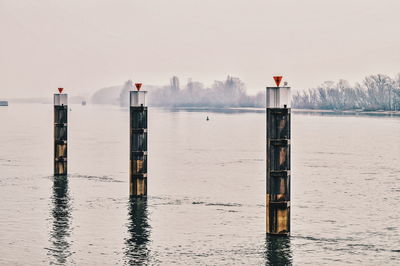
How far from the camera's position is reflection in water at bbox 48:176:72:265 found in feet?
93.4

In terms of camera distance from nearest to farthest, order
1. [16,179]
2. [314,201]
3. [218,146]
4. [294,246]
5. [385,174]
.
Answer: [294,246] < [314,201] < [16,179] < [385,174] < [218,146]

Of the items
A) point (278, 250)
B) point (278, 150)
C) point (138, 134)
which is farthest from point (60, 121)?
point (278, 250)

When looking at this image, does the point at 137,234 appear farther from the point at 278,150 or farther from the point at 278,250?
the point at 278,150

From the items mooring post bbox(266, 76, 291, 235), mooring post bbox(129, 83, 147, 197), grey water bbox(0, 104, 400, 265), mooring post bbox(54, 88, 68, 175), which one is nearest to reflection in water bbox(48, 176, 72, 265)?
grey water bbox(0, 104, 400, 265)

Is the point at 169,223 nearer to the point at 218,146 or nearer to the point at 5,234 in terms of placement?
the point at 5,234

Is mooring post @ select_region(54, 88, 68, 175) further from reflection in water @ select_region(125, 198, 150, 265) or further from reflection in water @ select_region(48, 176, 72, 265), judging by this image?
reflection in water @ select_region(125, 198, 150, 265)

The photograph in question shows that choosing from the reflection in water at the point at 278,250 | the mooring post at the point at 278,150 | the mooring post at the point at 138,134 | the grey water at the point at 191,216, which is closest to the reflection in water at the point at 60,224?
the grey water at the point at 191,216

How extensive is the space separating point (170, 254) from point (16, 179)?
2612 centimetres

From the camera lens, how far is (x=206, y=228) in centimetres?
3409

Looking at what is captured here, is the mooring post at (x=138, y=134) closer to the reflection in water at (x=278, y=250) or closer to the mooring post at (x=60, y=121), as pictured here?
the mooring post at (x=60, y=121)

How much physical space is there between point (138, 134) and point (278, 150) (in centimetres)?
1177

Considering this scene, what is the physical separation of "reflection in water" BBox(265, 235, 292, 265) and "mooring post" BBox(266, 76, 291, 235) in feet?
4.02

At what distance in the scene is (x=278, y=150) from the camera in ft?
94.5

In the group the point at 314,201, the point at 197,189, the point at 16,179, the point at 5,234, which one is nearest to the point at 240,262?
the point at 5,234
